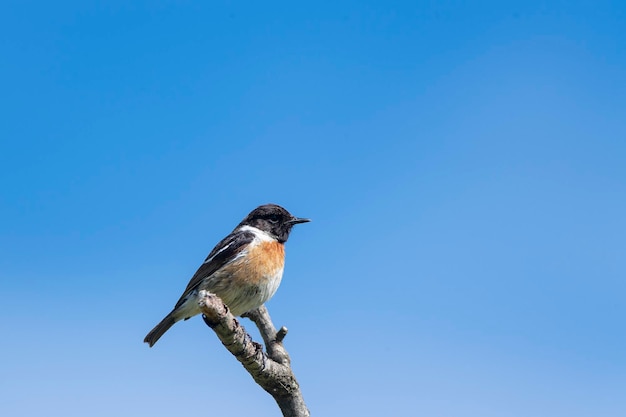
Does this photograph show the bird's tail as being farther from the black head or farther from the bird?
the black head

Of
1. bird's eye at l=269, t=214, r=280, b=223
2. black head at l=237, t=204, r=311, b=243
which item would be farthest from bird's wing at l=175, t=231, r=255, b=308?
bird's eye at l=269, t=214, r=280, b=223

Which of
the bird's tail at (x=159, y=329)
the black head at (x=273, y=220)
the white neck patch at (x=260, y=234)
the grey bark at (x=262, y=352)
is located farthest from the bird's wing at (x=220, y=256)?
the grey bark at (x=262, y=352)

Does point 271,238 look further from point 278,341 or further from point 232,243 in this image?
point 278,341

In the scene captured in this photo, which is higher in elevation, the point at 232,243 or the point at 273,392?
the point at 232,243

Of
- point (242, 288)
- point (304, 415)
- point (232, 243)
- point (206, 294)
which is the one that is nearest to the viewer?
point (206, 294)

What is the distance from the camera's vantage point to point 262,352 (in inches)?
348

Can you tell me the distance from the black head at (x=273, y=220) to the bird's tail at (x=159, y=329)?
2041mm

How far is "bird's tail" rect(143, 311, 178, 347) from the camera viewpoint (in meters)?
10.7

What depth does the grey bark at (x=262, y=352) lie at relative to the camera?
7.97 m

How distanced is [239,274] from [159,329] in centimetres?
155

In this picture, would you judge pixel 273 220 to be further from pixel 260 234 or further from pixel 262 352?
pixel 262 352

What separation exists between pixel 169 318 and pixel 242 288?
133cm

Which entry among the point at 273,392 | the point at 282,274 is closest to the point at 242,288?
the point at 282,274

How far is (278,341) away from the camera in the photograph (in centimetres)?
945
